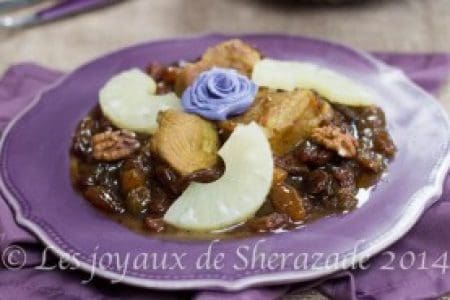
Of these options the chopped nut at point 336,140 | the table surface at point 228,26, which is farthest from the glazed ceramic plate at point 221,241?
the table surface at point 228,26

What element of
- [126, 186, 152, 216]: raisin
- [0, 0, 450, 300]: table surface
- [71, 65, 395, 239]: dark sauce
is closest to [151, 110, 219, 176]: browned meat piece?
[71, 65, 395, 239]: dark sauce

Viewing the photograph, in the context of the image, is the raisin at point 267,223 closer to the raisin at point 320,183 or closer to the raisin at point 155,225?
the raisin at point 320,183

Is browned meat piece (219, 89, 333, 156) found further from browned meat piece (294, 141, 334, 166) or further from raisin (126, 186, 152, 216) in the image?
raisin (126, 186, 152, 216)

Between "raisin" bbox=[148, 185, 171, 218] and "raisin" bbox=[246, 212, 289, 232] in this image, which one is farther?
"raisin" bbox=[148, 185, 171, 218]

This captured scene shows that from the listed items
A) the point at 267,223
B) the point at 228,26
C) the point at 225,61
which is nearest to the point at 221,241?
the point at 267,223

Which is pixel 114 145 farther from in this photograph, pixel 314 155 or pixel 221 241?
pixel 314 155

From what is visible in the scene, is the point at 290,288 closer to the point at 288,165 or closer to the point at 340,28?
the point at 288,165
